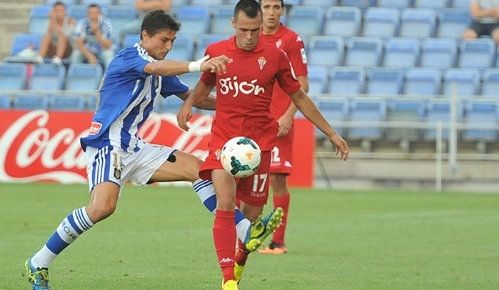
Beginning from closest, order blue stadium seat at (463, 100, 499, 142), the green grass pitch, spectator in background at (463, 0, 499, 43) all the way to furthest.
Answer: the green grass pitch → blue stadium seat at (463, 100, 499, 142) → spectator in background at (463, 0, 499, 43)

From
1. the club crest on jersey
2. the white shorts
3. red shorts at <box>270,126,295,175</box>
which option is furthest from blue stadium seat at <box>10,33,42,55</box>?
the club crest on jersey

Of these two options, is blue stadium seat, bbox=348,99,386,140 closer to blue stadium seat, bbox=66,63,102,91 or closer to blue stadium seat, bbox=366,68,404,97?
blue stadium seat, bbox=366,68,404,97

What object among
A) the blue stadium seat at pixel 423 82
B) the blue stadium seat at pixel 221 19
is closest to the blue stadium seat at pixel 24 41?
the blue stadium seat at pixel 221 19

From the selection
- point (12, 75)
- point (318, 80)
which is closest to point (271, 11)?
point (318, 80)

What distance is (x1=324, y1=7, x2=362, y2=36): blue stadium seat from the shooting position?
24969mm

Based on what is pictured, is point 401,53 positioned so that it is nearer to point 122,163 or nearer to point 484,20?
point 484,20

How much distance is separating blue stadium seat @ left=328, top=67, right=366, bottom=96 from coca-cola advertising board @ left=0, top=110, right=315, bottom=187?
1.87 metres

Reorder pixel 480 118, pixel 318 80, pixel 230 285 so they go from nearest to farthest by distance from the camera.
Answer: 1. pixel 230 285
2. pixel 480 118
3. pixel 318 80

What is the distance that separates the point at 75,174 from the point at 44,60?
13.4ft

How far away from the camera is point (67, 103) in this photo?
23500mm

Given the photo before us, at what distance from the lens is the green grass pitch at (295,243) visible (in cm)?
1017

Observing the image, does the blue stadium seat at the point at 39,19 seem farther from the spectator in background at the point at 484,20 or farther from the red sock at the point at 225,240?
the red sock at the point at 225,240

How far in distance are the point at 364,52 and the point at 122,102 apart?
15148 millimetres

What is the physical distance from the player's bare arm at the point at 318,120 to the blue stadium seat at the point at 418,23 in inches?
613
